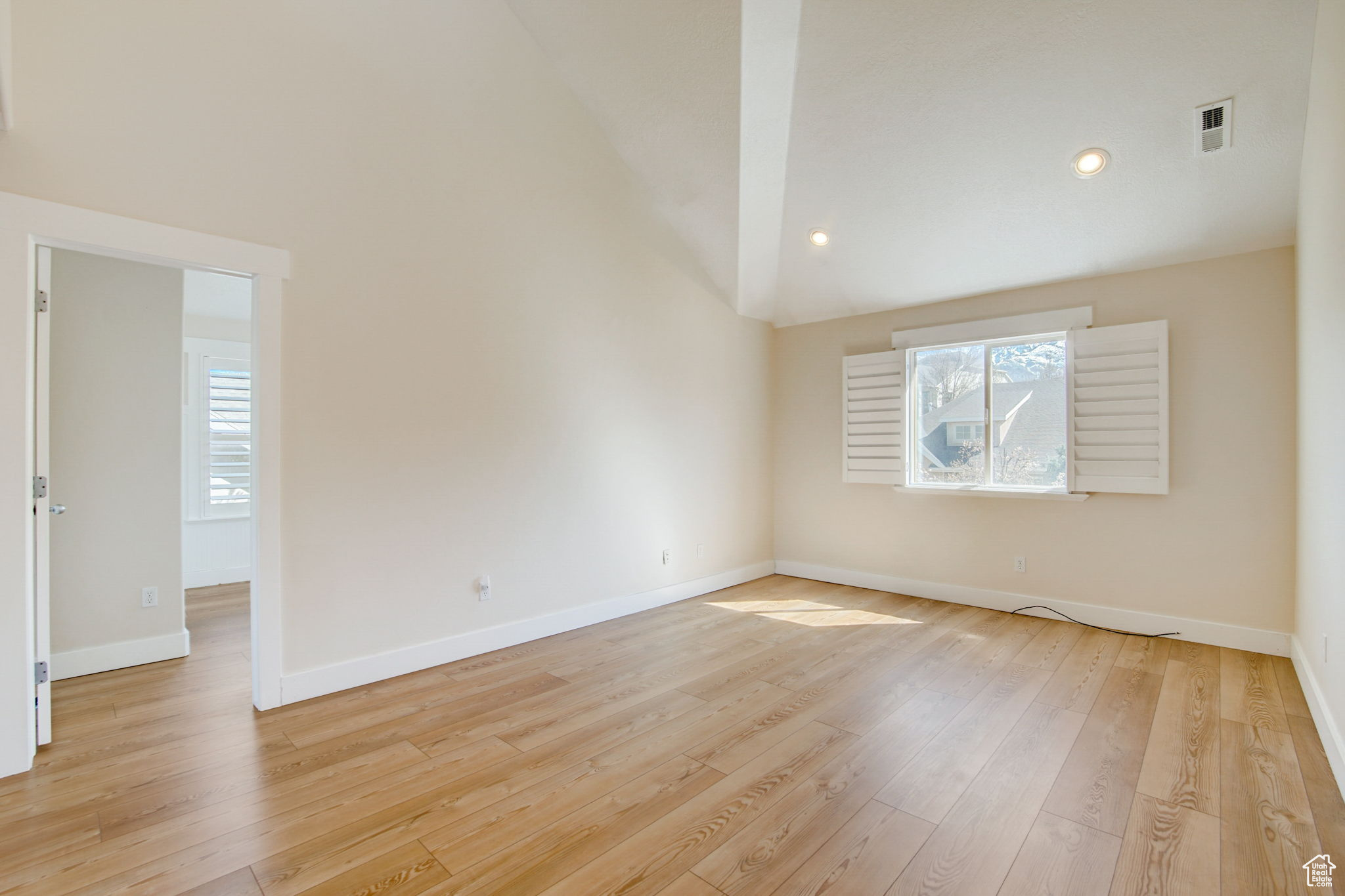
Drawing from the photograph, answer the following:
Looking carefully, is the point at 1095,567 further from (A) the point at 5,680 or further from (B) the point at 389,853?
(A) the point at 5,680

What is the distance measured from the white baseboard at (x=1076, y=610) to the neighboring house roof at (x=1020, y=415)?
3.40ft

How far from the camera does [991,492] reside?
4.44m

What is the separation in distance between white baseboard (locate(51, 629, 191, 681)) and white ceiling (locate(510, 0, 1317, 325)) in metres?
4.21

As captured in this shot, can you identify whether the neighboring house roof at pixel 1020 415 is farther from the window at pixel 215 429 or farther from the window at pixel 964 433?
the window at pixel 215 429

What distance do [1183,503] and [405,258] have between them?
4.85 m

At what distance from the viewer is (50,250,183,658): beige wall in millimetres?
3186

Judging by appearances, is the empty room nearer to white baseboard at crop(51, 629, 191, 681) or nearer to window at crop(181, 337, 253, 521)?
white baseboard at crop(51, 629, 191, 681)

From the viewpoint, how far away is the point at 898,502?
196 inches

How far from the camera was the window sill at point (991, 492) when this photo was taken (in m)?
4.10

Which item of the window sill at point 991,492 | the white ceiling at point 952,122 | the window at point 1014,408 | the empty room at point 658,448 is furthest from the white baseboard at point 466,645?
the white ceiling at point 952,122

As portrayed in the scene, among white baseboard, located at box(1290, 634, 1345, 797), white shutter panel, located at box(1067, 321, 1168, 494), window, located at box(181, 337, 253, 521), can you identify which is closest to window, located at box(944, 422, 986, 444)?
white shutter panel, located at box(1067, 321, 1168, 494)

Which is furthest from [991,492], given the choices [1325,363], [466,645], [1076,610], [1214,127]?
[466,645]

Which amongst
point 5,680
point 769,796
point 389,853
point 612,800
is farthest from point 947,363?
point 5,680

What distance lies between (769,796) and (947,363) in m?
3.77
